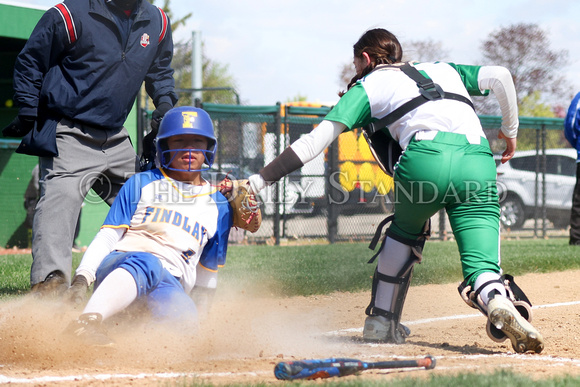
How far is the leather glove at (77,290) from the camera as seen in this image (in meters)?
3.51

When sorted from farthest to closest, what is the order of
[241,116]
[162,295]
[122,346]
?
[241,116] → [162,295] → [122,346]

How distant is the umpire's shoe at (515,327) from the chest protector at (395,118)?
1.04m

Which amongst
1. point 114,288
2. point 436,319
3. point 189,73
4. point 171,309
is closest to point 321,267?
point 436,319

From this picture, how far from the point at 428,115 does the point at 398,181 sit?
41cm

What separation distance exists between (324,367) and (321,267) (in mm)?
4973

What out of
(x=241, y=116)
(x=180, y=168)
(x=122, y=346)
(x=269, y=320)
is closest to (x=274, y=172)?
(x=180, y=168)

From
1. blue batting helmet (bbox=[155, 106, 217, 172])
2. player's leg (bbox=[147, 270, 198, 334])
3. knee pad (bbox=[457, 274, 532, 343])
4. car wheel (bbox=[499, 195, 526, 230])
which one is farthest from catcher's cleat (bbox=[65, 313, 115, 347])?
car wheel (bbox=[499, 195, 526, 230])

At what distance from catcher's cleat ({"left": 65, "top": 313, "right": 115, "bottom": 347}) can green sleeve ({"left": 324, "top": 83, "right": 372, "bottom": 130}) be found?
1623 millimetres

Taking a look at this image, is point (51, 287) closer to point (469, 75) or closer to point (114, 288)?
point (114, 288)

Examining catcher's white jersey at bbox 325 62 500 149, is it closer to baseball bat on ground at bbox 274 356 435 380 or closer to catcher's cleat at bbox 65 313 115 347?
baseball bat on ground at bbox 274 356 435 380

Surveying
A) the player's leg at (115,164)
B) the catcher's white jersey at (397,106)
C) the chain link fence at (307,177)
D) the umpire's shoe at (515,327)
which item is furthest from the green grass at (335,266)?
the umpire's shoe at (515,327)

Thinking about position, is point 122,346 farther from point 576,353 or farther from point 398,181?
point 576,353

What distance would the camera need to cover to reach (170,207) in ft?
12.6

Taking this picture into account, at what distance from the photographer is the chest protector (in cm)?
378
